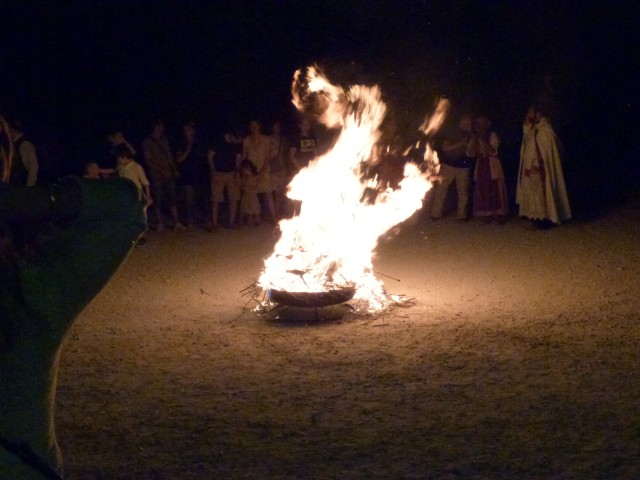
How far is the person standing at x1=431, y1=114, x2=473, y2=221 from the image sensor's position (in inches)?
599

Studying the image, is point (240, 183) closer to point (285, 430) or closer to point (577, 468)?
point (285, 430)

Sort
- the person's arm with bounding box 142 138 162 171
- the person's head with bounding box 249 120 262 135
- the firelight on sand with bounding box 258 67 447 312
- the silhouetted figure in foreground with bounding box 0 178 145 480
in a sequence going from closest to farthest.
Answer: the silhouetted figure in foreground with bounding box 0 178 145 480
the firelight on sand with bounding box 258 67 447 312
the person's arm with bounding box 142 138 162 171
the person's head with bounding box 249 120 262 135

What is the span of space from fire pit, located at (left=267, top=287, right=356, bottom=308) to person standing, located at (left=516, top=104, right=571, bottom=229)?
651 centimetres

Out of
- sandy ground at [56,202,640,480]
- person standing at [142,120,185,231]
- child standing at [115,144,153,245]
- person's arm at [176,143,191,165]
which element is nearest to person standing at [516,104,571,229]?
Result: sandy ground at [56,202,640,480]

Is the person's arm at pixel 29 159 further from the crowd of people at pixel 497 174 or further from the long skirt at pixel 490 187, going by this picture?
the long skirt at pixel 490 187

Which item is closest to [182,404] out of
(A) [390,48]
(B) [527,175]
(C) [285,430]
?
(C) [285,430]

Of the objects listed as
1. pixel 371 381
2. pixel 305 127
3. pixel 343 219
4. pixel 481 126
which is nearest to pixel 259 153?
pixel 305 127

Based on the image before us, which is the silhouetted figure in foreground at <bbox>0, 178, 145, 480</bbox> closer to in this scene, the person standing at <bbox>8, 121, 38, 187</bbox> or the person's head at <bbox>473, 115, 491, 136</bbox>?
the person standing at <bbox>8, 121, 38, 187</bbox>

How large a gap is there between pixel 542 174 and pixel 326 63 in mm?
8159

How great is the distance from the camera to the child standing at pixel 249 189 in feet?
50.5

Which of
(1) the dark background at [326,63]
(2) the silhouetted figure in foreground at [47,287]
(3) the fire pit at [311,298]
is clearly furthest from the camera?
(1) the dark background at [326,63]

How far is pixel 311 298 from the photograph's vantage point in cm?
828

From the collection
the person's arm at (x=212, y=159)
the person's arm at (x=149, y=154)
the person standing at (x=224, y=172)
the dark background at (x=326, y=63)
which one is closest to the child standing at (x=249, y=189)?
the person standing at (x=224, y=172)

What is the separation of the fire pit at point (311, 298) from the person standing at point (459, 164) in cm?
746
